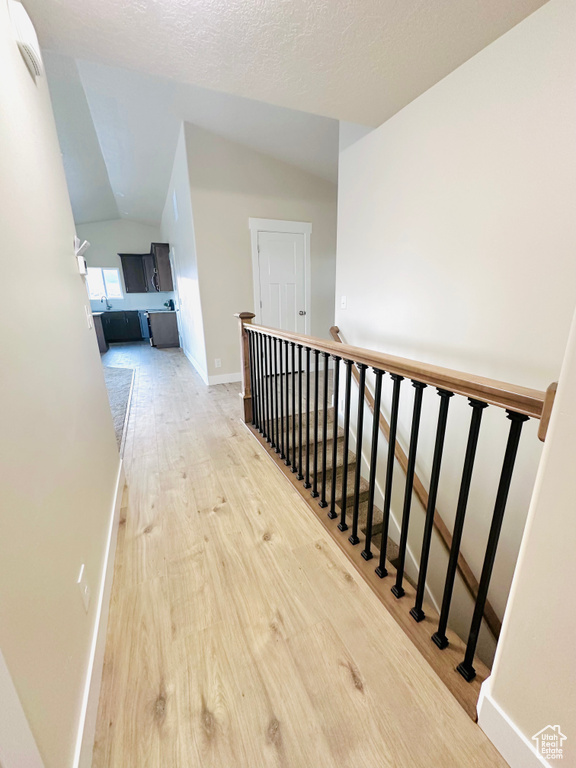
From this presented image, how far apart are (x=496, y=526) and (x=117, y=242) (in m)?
10.0

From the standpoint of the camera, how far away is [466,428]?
190cm

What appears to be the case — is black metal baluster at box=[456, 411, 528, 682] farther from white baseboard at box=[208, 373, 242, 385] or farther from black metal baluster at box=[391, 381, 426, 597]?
white baseboard at box=[208, 373, 242, 385]

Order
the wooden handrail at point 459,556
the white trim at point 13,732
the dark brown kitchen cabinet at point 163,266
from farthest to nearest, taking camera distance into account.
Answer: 1. the dark brown kitchen cabinet at point 163,266
2. the wooden handrail at point 459,556
3. the white trim at point 13,732

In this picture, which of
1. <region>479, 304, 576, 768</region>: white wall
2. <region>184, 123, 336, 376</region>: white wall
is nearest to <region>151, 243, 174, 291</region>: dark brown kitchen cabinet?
<region>184, 123, 336, 376</region>: white wall

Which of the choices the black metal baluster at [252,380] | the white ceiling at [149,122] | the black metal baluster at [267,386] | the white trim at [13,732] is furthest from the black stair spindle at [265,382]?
the white ceiling at [149,122]

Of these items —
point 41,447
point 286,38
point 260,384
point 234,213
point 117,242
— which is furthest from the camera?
point 117,242

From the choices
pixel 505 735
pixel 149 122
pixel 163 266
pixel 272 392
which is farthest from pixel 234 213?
pixel 505 735

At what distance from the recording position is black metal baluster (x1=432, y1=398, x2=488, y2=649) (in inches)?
34.1

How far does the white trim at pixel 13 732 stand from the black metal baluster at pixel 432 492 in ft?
3.53

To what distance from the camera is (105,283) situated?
27.6 feet

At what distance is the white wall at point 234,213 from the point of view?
372 centimetres

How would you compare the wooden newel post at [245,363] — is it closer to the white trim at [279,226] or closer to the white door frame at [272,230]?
the white door frame at [272,230]

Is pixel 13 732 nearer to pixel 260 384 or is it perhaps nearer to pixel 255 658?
pixel 255 658

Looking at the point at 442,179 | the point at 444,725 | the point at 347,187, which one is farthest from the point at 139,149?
the point at 444,725
